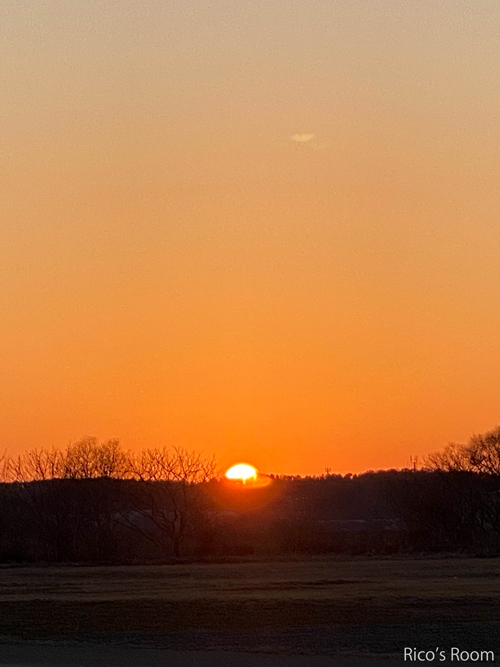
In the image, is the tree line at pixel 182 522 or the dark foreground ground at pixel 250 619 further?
the tree line at pixel 182 522

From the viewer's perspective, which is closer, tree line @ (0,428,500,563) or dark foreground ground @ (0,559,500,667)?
dark foreground ground @ (0,559,500,667)

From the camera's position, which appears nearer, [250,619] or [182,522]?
[250,619]

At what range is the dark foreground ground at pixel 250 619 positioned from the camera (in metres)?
22.6

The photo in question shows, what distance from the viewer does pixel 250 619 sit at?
29.1m

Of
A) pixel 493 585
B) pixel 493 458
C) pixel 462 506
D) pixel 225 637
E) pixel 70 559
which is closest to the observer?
pixel 225 637

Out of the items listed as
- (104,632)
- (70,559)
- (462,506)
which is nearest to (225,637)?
(104,632)

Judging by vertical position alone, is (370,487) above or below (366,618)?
above

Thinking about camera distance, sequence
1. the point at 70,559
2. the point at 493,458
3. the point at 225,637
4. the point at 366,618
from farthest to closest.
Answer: the point at 493,458, the point at 70,559, the point at 366,618, the point at 225,637

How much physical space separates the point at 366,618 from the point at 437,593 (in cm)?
855

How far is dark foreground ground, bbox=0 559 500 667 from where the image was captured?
22.6 m

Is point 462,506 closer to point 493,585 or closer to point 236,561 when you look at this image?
point 236,561

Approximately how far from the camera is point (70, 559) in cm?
6912

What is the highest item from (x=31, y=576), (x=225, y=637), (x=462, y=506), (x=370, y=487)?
(x=370, y=487)

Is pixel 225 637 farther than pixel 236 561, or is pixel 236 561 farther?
pixel 236 561
